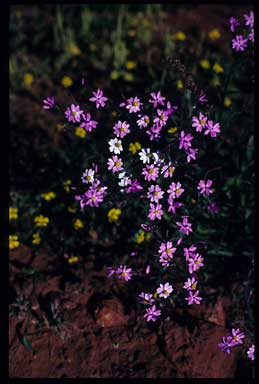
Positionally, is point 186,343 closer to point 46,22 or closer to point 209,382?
point 209,382

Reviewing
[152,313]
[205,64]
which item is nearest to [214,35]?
[205,64]

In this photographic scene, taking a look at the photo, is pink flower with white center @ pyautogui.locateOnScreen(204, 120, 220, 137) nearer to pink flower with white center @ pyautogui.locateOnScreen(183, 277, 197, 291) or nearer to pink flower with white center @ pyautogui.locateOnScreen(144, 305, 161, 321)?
pink flower with white center @ pyautogui.locateOnScreen(183, 277, 197, 291)

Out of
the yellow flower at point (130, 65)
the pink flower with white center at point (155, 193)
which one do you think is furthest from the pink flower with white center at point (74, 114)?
the yellow flower at point (130, 65)

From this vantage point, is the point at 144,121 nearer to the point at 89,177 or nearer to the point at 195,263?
the point at 89,177

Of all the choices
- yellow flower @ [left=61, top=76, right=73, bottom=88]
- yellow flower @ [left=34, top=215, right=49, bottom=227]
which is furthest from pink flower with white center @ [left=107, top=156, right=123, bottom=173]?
yellow flower @ [left=61, top=76, right=73, bottom=88]

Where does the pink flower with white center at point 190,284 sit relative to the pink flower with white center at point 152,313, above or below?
above

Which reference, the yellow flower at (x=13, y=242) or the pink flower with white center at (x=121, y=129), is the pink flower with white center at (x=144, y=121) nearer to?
the pink flower with white center at (x=121, y=129)
